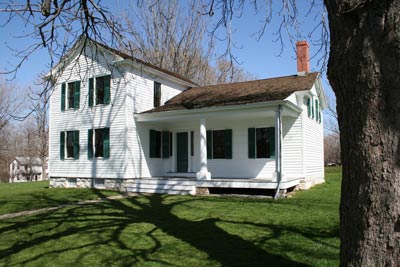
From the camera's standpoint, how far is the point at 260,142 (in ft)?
48.9

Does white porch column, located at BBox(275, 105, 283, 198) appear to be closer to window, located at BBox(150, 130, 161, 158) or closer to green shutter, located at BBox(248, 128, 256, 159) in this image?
green shutter, located at BBox(248, 128, 256, 159)

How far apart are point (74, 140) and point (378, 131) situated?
1575 centimetres

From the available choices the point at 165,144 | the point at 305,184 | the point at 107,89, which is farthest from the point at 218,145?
the point at 107,89

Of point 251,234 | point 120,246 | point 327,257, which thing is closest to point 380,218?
point 327,257

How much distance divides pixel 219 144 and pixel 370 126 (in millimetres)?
12996

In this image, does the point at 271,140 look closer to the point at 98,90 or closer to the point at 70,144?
the point at 98,90

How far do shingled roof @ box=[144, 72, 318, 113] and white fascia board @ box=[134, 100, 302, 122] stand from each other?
0.22 m

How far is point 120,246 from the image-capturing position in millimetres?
6184

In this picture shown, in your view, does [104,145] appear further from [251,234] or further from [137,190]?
[251,234]

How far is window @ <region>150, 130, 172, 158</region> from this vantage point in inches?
650

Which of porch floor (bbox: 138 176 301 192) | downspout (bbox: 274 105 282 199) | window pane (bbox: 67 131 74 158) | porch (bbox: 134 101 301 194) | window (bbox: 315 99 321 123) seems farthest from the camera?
window (bbox: 315 99 321 123)

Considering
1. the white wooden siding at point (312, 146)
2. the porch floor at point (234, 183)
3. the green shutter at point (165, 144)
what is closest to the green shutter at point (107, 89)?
the green shutter at point (165, 144)

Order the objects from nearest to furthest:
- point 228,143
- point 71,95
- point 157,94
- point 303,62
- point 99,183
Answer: point 228,143 < point 99,183 < point 303,62 < point 157,94 < point 71,95

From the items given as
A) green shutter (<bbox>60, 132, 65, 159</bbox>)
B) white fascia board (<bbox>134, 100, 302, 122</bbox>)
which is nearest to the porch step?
white fascia board (<bbox>134, 100, 302, 122</bbox>)
